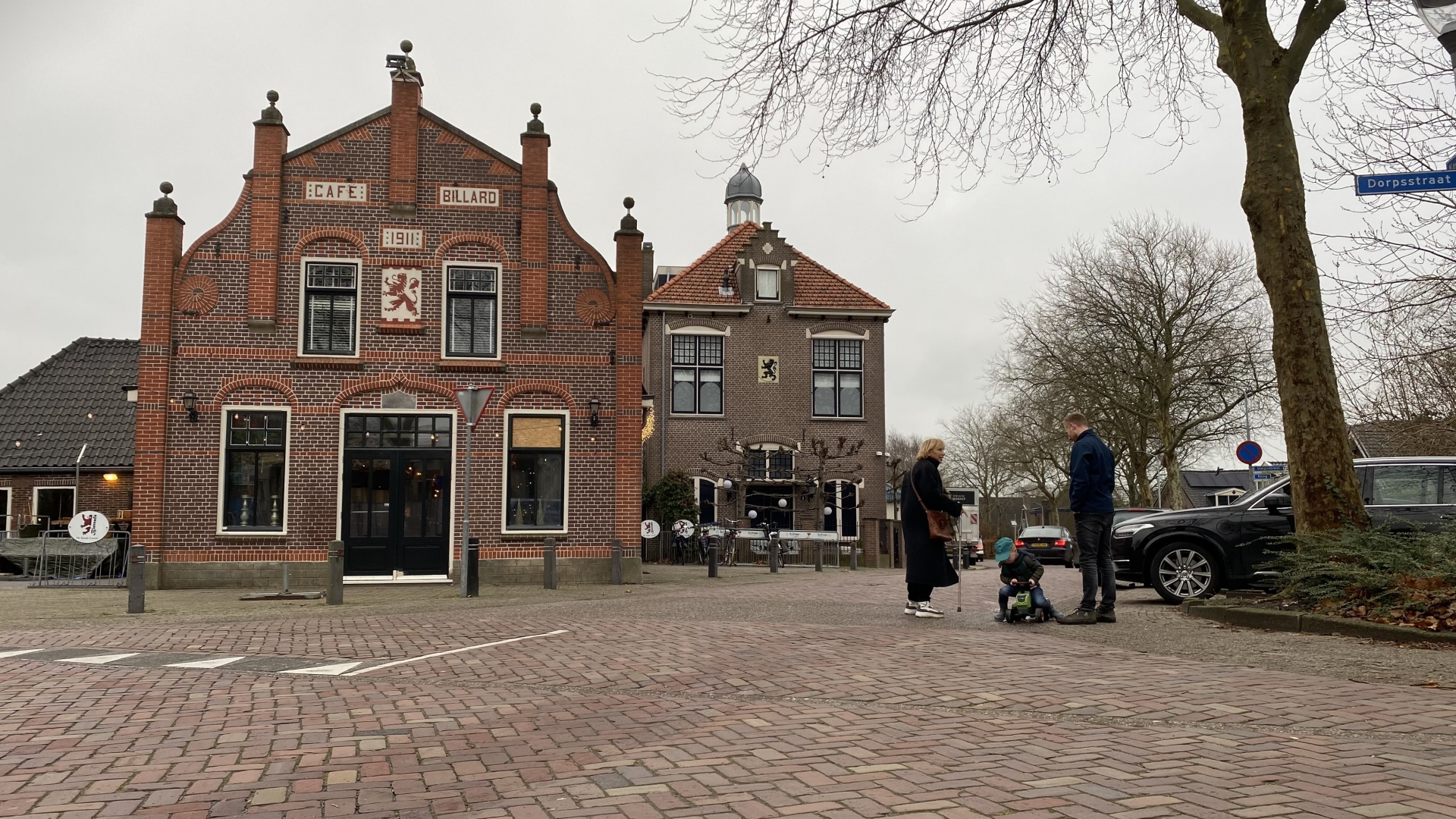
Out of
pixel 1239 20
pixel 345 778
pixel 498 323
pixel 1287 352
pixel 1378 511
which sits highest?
pixel 1239 20

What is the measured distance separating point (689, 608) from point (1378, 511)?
7.36 metres

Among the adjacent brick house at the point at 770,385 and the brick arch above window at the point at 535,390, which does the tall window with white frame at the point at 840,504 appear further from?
the brick arch above window at the point at 535,390

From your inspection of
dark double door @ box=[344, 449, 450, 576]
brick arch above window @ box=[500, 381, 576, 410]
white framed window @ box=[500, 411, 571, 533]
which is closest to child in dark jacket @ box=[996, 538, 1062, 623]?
white framed window @ box=[500, 411, 571, 533]

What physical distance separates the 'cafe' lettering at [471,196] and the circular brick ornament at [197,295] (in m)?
4.05

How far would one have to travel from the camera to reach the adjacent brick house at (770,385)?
1291 inches

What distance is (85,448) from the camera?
85.9 feet

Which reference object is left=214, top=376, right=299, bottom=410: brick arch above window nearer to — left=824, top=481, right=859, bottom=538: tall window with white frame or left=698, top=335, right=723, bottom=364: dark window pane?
left=698, top=335, right=723, bottom=364: dark window pane

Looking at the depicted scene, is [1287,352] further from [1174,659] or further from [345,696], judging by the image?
[345,696]

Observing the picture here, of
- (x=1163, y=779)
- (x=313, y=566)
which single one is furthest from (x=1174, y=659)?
(x=313, y=566)

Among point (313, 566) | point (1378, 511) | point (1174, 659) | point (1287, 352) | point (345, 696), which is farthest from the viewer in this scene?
point (313, 566)

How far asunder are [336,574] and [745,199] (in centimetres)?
4334

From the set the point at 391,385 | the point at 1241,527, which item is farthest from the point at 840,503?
the point at 1241,527

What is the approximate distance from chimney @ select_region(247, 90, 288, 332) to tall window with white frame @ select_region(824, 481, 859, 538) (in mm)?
18297

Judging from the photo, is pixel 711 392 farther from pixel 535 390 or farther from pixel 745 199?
pixel 745 199
